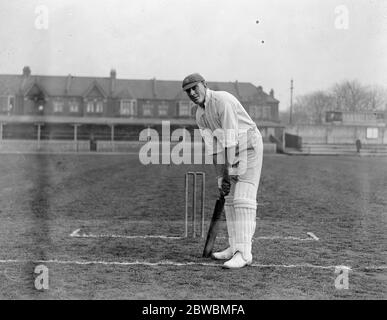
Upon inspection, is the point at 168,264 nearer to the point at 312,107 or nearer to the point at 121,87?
the point at 121,87

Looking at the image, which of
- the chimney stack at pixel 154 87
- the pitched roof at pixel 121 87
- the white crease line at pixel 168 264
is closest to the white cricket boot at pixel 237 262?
the white crease line at pixel 168 264

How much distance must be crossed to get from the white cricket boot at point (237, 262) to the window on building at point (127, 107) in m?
48.5

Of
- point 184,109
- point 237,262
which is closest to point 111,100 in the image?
point 184,109

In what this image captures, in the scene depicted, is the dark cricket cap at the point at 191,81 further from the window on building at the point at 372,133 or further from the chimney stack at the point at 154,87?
the window on building at the point at 372,133

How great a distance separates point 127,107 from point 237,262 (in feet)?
Result: 160

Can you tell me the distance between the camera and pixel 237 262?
5137 mm

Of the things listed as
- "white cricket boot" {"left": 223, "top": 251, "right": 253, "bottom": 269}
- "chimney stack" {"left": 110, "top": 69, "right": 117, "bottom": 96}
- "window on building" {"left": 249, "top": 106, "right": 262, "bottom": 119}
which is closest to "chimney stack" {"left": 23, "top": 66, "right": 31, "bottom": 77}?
"chimney stack" {"left": 110, "top": 69, "right": 117, "bottom": 96}

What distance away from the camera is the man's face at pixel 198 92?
17.1 feet

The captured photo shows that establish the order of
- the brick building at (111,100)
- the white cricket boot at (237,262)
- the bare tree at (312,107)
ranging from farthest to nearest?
the bare tree at (312,107)
the brick building at (111,100)
the white cricket boot at (237,262)

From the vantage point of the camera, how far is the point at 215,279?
4.68 metres

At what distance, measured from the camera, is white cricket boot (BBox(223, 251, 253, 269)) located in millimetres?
5094
